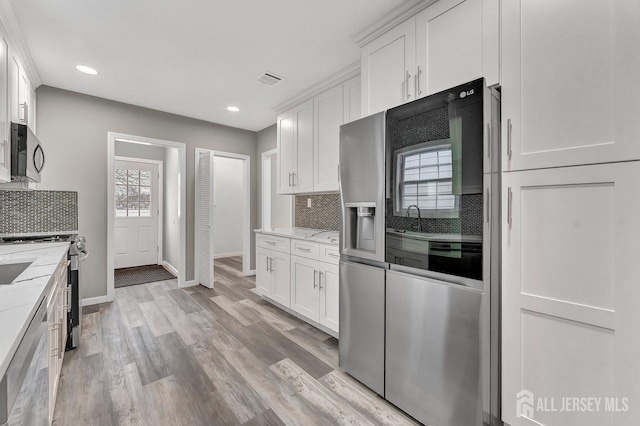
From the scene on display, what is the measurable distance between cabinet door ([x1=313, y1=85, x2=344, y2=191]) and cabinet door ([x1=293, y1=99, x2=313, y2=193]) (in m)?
0.08

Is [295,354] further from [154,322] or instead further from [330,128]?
[330,128]

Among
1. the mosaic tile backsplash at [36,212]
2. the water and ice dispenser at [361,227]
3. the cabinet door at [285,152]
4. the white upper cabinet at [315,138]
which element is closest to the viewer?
the water and ice dispenser at [361,227]

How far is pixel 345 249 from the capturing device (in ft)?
6.52

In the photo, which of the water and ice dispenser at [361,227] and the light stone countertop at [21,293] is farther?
the water and ice dispenser at [361,227]

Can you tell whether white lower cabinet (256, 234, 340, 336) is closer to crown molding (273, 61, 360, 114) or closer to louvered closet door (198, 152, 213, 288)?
louvered closet door (198, 152, 213, 288)

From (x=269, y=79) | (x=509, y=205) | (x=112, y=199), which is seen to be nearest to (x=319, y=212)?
(x=269, y=79)

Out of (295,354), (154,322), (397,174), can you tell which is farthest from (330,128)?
(154,322)

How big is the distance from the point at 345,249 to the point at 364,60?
57.3 inches

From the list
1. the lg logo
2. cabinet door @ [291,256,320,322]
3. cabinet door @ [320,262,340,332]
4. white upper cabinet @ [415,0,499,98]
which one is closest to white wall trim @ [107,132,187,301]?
cabinet door @ [291,256,320,322]

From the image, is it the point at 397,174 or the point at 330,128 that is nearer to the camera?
the point at 397,174

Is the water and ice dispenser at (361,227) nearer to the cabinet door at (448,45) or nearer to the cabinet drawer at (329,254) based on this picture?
the cabinet drawer at (329,254)

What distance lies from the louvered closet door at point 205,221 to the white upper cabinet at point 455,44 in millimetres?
3173

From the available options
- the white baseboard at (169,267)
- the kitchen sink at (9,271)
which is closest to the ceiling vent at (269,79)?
the kitchen sink at (9,271)

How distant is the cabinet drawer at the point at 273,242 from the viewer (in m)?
3.08
